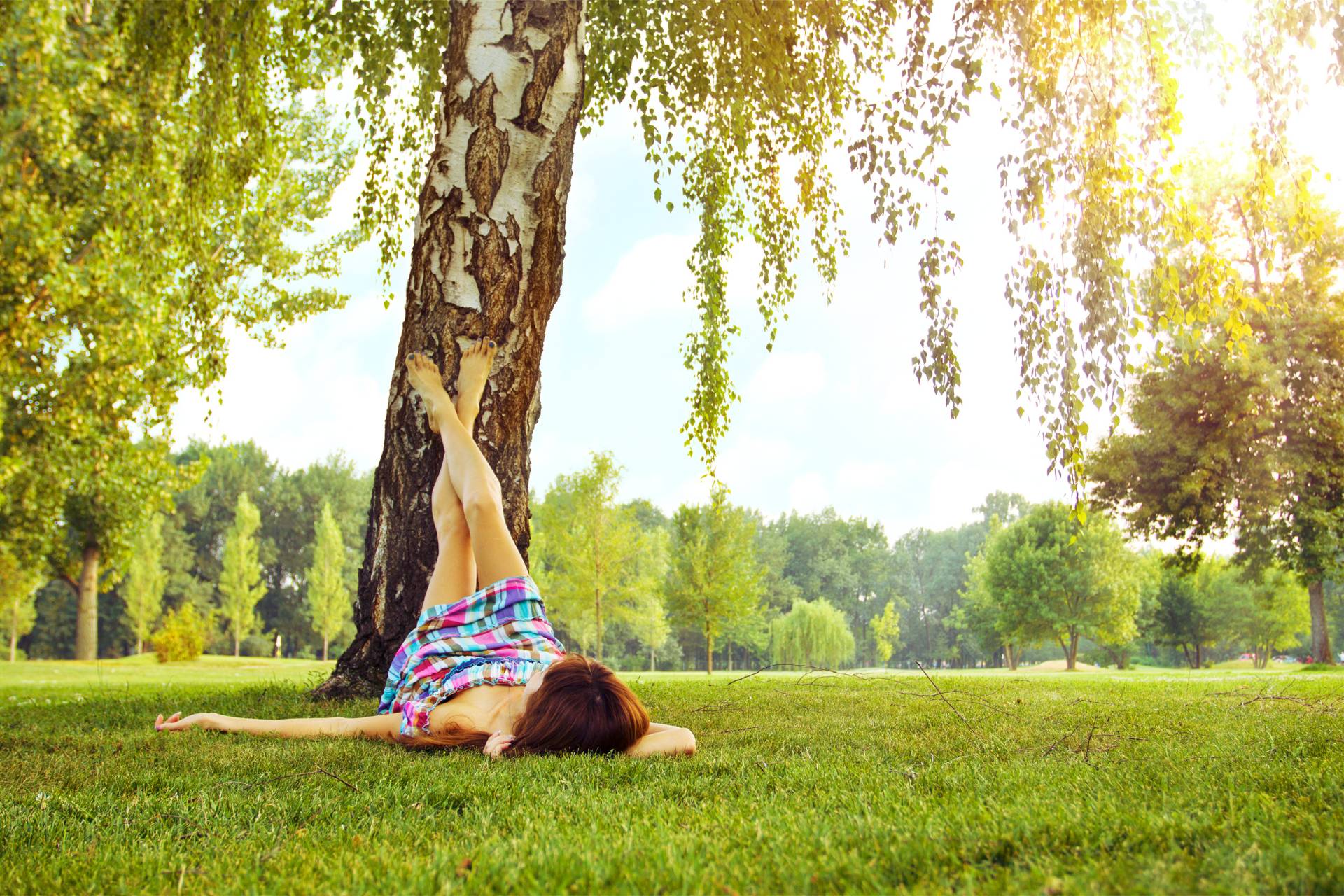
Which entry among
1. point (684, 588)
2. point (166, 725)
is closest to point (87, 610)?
point (684, 588)

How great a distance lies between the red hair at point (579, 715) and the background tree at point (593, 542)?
26.0 m

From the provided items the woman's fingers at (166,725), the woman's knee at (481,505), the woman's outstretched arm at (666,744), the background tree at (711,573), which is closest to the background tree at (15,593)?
the background tree at (711,573)

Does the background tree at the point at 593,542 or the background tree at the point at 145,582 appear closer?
the background tree at the point at 593,542

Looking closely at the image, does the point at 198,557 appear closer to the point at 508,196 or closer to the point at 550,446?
the point at 550,446

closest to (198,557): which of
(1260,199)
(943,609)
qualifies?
(1260,199)

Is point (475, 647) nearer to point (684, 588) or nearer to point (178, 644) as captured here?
point (684, 588)

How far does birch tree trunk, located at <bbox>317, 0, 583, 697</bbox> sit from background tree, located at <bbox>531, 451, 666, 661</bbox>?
950 inches

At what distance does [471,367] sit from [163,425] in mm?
14470

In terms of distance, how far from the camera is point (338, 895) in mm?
1537

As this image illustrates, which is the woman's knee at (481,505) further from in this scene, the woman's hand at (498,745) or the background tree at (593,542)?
the background tree at (593,542)

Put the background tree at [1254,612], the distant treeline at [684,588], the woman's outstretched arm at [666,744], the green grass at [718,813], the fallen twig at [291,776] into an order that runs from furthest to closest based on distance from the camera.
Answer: the background tree at [1254,612], the distant treeline at [684,588], the woman's outstretched arm at [666,744], the fallen twig at [291,776], the green grass at [718,813]

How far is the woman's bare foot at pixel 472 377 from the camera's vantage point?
4953 millimetres

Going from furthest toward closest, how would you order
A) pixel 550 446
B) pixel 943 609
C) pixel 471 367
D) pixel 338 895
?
pixel 943 609 → pixel 550 446 → pixel 471 367 → pixel 338 895

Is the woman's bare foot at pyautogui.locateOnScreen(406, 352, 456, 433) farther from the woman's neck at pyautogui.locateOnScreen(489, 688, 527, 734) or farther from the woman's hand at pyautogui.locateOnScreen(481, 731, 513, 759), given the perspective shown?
the woman's hand at pyautogui.locateOnScreen(481, 731, 513, 759)
